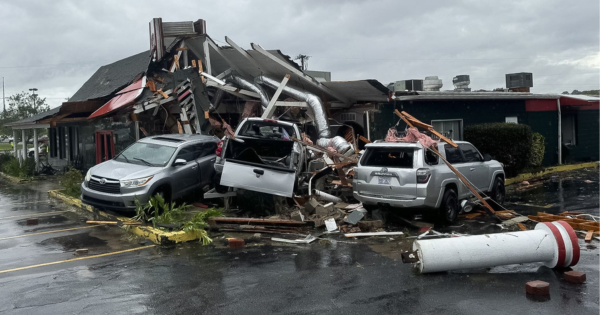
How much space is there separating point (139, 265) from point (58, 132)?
20177 mm

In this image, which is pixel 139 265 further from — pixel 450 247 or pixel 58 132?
pixel 58 132

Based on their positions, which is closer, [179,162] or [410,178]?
[410,178]

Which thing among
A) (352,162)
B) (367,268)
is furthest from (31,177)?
(367,268)

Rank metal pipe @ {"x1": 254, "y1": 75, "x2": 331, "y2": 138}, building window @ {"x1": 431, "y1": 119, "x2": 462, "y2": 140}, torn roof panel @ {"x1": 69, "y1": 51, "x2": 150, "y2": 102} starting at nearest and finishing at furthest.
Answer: metal pipe @ {"x1": 254, "y1": 75, "x2": 331, "y2": 138}, building window @ {"x1": 431, "y1": 119, "x2": 462, "y2": 140}, torn roof panel @ {"x1": 69, "y1": 51, "x2": 150, "y2": 102}

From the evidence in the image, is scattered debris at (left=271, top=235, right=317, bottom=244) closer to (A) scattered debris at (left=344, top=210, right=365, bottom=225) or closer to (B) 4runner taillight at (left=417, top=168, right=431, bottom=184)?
(A) scattered debris at (left=344, top=210, right=365, bottom=225)

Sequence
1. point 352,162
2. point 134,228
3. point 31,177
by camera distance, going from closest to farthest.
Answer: point 134,228
point 352,162
point 31,177

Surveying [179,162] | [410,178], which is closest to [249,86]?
[179,162]

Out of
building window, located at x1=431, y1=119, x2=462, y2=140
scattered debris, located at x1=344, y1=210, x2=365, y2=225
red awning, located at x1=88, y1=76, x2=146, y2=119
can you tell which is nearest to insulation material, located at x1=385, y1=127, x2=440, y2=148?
scattered debris, located at x1=344, y1=210, x2=365, y2=225

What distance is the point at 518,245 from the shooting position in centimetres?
702

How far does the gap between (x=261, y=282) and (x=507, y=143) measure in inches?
546

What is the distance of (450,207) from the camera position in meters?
10.8

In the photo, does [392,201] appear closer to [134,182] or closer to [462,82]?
[134,182]

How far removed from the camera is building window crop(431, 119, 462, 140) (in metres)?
18.9

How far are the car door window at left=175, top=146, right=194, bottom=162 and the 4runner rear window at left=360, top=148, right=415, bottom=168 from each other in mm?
4508
